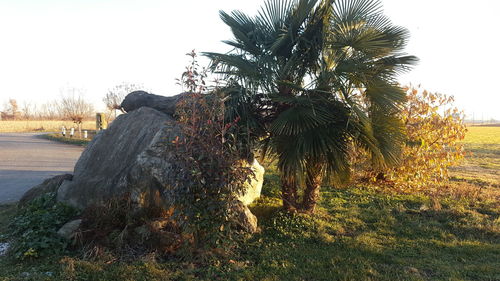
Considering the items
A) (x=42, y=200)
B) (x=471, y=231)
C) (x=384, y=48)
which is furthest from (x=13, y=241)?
(x=471, y=231)

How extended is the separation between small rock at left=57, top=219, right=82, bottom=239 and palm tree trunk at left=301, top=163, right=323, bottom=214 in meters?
3.45

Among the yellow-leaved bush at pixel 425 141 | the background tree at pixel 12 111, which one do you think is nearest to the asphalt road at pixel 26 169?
the yellow-leaved bush at pixel 425 141

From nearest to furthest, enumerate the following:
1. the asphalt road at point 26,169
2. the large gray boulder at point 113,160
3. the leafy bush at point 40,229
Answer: the leafy bush at point 40,229
the large gray boulder at point 113,160
the asphalt road at point 26,169

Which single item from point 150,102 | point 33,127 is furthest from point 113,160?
point 33,127

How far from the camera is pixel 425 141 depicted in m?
7.88

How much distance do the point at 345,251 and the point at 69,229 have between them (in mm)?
3871

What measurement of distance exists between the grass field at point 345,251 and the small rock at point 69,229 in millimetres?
350

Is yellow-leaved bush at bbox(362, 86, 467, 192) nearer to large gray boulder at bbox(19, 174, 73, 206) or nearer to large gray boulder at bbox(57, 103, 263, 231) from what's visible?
large gray boulder at bbox(57, 103, 263, 231)

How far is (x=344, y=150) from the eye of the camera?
16.3 ft

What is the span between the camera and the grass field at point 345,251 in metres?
3.80

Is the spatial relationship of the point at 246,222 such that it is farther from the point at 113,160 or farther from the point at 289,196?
the point at 113,160

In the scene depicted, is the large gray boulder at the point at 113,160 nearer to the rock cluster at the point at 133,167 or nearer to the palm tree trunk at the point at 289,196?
the rock cluster at the point at 133,167

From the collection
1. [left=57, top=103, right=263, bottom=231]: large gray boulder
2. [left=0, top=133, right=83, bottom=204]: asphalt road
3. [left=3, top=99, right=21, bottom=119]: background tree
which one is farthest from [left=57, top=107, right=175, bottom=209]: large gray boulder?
[left=3, top=99, right=21, bottom=119]: background tree

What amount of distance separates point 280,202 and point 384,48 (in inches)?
134
